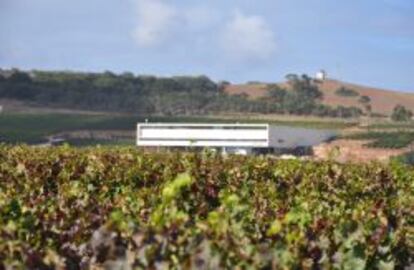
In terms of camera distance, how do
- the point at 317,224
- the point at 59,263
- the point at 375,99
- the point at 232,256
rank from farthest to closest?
the point at 375,99 → the point at 317,224 → the point at 59,263 → the point at 232,256

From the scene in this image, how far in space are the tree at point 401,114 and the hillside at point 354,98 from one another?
15.6 feet

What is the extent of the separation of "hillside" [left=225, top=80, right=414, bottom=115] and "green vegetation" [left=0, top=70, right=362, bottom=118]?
7.37 ft

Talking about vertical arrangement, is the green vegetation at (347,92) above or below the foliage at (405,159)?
above

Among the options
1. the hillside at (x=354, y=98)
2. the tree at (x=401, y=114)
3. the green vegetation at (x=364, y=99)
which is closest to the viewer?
the tree at (x=401, y=114)

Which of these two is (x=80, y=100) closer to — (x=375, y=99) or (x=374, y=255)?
(x=375, y=99)

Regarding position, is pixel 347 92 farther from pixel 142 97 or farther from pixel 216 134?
pixel 216 134

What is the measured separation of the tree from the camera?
Answer: 125 meters

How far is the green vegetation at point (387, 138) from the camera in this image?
75.4 meters

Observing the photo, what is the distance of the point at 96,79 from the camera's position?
148875 millimetres

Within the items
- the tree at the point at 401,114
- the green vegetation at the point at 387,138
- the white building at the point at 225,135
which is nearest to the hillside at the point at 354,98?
the tree at the point at 401,114

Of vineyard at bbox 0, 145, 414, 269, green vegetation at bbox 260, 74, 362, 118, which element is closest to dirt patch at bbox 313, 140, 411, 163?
vineyard at bbox 0, 145, 414, 269

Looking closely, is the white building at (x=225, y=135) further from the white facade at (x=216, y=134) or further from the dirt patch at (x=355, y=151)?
the dirt patch at (x=355, y=151)

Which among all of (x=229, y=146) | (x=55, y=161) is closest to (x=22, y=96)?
(x=229, y=146)

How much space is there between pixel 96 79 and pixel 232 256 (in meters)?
146
